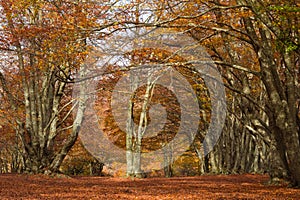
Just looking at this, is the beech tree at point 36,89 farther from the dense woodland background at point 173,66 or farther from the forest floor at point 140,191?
the forest floor at point 140,191

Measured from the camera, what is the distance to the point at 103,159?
147ft

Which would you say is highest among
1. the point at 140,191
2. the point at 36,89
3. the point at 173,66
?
the point at 36,89

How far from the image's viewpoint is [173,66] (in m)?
12.7

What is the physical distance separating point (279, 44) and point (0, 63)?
19.3m

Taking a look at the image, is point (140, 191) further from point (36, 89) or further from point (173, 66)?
point (36, 89)

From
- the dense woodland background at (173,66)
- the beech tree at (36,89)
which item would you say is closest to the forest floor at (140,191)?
the dense woodland background at (173,66)

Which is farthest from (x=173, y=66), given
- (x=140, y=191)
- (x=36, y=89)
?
(x=36, y=89)

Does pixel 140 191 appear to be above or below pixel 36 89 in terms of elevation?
below

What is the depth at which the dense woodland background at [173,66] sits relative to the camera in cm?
1075

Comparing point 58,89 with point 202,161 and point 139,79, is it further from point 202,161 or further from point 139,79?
point 202,161

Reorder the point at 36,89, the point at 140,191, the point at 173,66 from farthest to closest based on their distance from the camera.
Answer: the point at 36,89 < the point at 173,66 < the point at 140,191

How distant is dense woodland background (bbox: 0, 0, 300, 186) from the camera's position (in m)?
10.8

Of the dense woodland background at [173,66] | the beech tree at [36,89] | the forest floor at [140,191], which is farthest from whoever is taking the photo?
the beech tree at [36,89]

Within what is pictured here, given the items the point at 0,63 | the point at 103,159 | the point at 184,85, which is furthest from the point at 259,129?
the point at 103,159
